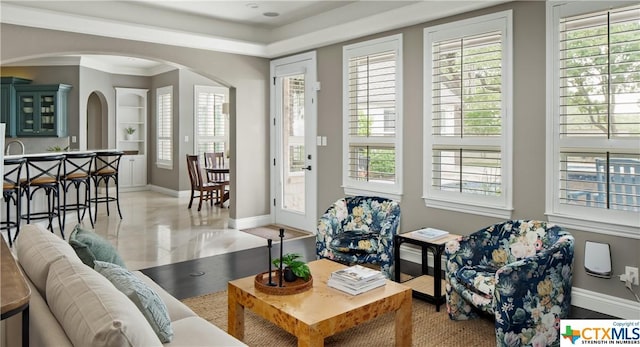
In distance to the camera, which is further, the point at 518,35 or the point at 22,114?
the point at 22,114

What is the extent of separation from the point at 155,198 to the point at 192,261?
5269mm

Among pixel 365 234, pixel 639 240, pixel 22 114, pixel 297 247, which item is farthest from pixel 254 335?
pixel 22 114

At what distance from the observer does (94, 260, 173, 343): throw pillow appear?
1789 millimetres

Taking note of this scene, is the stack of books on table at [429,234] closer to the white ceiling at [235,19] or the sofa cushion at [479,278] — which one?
the sofa cushion at [479,278]

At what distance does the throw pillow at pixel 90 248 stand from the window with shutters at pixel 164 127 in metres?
8.01

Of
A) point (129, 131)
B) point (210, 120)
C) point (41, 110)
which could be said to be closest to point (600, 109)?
point (210, 120)

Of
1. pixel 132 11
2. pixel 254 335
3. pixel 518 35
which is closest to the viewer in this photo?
pixel 254 335

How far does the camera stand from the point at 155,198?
9656 mm

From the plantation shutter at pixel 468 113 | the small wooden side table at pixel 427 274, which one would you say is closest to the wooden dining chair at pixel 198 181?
the plantation shutter at pixel 468 113

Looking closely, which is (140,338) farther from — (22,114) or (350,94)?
(22,114)

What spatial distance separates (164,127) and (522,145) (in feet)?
28.0

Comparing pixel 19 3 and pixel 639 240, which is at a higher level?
pixel 19 3

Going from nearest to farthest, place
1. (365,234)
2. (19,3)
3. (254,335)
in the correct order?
(254,335)
(365,234)
(19,3)

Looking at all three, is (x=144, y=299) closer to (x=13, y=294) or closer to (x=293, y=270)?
(x=13, y=294)
